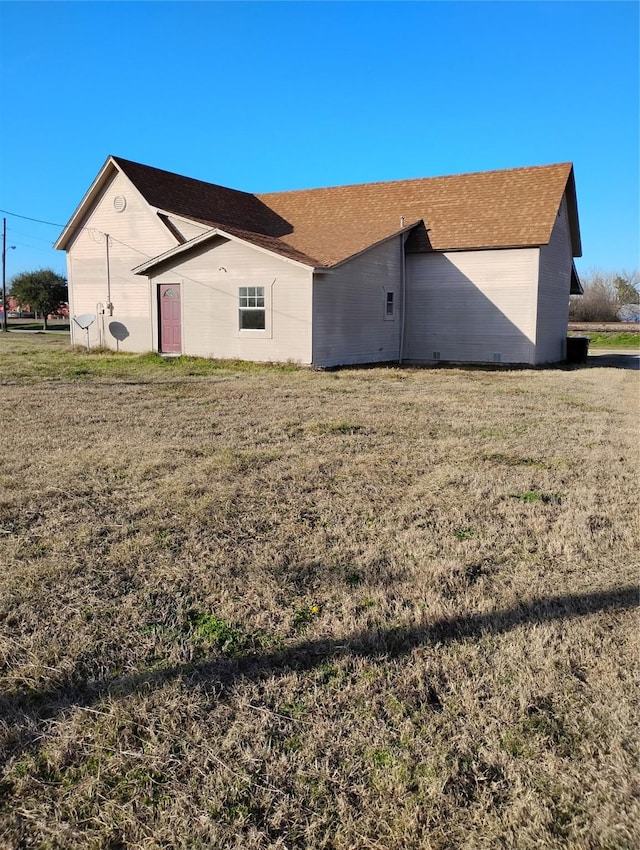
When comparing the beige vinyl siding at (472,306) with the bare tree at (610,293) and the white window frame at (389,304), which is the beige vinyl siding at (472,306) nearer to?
the white window frame at (389,304)

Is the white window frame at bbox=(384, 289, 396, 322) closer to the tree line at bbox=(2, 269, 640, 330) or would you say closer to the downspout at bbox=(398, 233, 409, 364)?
the downspout at bbox=(398, 233, 409, 364)

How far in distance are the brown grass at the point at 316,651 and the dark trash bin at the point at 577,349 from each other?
714 inches

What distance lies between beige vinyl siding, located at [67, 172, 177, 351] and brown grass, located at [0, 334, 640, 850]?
592 inches

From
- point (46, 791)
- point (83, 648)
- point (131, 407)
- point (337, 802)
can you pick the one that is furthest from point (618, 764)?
point (131, 407)

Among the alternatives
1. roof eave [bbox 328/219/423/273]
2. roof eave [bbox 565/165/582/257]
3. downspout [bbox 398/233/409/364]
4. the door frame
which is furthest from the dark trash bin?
the door frame

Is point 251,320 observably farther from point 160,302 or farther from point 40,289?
point 40,289

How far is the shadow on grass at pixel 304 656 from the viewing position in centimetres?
261

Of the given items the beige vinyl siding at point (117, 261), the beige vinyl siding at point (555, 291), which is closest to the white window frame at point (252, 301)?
the beige vinyl siding at point (117, 261)

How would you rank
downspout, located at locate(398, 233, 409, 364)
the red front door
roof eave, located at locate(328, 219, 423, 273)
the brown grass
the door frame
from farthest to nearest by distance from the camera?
downspout, located at locate(398, 233, 409, 364)
the red front door
the door frame
roof eave, located at locate(328, 219, 423, 273)
the brown grass

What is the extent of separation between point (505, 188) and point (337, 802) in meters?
22.6

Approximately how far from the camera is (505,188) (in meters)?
21.6

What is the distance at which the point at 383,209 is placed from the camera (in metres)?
22.9

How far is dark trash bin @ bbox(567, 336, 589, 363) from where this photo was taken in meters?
23.4

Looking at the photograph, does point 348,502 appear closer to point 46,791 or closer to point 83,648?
point 83,648
